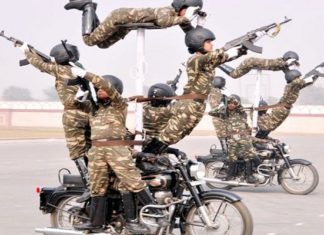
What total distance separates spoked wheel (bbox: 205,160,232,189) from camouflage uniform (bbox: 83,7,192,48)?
21.0 ft

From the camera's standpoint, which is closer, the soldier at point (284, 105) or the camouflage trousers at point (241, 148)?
the soldier at point (284, 105)

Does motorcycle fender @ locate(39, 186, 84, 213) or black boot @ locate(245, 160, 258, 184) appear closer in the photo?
motorcycle fender @ locate(39, 186, 84, 213)

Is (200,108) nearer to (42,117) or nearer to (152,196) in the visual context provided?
(152,196)

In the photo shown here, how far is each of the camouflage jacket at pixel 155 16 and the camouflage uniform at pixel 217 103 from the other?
5.80m

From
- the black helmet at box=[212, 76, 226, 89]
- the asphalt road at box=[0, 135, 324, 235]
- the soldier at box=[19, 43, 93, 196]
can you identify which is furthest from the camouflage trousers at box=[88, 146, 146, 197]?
the black helmet at box=[212, 76, 226, 89]

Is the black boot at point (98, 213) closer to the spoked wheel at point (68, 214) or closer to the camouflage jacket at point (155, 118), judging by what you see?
the spoked wheel at point (68, 214)

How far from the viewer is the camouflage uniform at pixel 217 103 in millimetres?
14102

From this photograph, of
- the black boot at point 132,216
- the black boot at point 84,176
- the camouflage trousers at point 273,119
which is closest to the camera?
the black boot at point 132,216

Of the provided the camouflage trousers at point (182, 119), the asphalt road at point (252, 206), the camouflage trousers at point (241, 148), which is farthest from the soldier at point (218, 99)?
the camouflage trousers at point (182, 119)

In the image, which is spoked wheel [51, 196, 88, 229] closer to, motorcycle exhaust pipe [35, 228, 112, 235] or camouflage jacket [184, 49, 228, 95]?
motorcycle exhaust pipe [35, 228, 112, 235]

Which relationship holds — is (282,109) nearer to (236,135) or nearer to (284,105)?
(284,105)

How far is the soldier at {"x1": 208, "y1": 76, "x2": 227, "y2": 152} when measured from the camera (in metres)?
13.9

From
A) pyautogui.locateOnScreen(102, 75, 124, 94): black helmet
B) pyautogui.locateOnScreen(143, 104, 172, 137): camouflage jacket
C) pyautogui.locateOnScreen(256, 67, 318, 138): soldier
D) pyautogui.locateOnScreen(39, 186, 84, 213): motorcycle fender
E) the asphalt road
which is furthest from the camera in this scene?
pyautogui.locateOnScreen(256, 67, 318, 138): soldier

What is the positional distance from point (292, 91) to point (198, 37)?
240 inches
